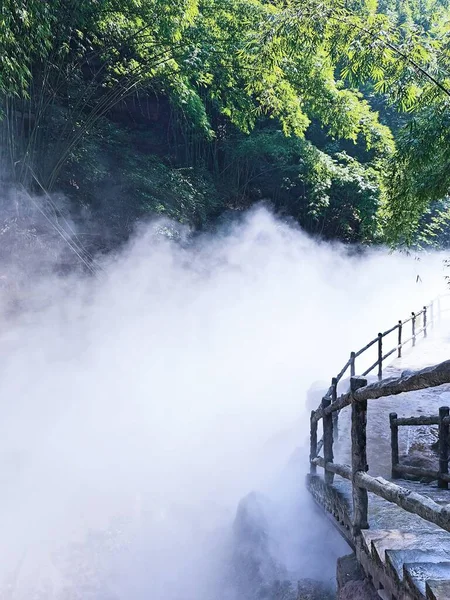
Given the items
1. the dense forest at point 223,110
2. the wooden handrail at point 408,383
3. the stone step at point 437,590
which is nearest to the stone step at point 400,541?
the stone step at point 437,590

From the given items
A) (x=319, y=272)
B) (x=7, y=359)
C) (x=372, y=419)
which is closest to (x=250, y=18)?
(x=372, y=419)

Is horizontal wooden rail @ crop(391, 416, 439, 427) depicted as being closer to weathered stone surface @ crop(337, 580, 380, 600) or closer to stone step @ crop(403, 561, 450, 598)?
weathered stone surface @ crop(337, 580, 380, 600)

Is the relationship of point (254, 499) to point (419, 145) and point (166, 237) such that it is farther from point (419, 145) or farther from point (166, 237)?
point (166, 237)

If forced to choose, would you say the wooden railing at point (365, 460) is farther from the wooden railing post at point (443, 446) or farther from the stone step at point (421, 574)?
the wooden railing post at point (443, 446)

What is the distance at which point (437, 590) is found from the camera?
128cm

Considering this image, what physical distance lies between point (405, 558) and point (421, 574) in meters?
0.22

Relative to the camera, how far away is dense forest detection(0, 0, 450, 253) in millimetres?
5477

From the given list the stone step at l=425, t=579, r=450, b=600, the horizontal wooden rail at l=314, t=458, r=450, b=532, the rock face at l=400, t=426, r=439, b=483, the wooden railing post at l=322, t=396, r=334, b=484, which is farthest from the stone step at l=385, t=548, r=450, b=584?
the rock face at l=400, t=426, r=439, b=483

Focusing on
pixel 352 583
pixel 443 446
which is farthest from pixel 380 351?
pixel 352 583

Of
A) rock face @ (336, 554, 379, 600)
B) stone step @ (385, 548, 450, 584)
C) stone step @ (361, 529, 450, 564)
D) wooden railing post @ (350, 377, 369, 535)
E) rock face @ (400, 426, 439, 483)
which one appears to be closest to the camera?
stone step @ (385, 548, 450, 584)

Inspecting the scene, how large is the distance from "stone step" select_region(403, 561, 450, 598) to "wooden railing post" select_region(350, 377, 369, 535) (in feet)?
1.88

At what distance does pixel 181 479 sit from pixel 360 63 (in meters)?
6.17

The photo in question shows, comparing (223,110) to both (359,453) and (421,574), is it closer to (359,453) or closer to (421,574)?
(359,453)

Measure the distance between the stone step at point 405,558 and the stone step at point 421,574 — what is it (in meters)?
0.08
